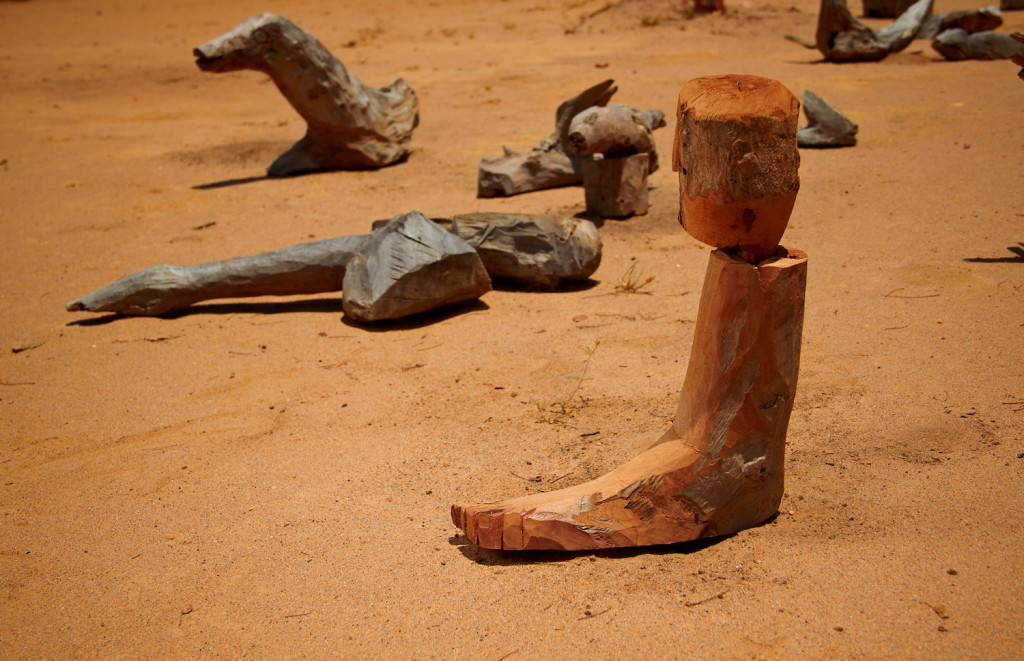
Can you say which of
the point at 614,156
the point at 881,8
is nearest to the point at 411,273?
the point at 614,156

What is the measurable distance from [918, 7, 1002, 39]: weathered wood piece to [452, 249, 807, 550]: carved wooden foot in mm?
9324

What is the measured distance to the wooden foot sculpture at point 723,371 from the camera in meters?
2.06

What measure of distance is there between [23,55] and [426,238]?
1270cm

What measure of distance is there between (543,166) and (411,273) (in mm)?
2518

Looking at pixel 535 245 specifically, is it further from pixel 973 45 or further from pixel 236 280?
pixel 973 45

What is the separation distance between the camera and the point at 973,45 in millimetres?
9227

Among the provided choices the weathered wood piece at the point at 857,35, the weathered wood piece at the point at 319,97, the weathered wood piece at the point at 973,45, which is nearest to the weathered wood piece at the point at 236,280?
the weathered wood piece at the point at 319,97

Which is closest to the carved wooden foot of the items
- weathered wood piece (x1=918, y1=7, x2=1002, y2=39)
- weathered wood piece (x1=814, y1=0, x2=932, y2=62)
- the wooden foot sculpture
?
the wooden foot sculpture

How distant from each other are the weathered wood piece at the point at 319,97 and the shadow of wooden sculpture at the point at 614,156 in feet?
8.03

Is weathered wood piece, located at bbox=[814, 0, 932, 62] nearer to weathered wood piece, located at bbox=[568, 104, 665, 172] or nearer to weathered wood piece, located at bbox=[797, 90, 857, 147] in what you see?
weathered wood piece, located at bbox=[797, 90, 857, 147]

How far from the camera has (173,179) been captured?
7.40 metres

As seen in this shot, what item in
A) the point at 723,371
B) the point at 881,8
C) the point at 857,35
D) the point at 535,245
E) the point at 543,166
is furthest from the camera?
the point at 881,8

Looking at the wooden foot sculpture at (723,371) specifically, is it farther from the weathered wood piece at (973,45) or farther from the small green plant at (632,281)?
the weathered wood piece at (973,45)

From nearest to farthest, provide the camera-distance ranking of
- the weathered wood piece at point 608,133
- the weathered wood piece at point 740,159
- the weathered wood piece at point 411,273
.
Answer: the weathered wood piece at point 740,159 < the weathered wood piece at point 411,273 < the weathered wood piece at point 608,133
